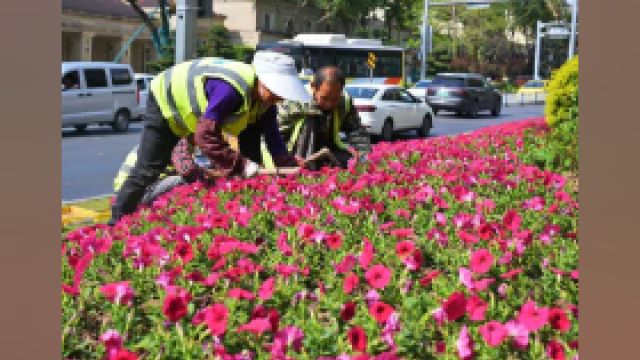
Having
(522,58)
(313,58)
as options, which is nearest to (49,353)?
(313,58)

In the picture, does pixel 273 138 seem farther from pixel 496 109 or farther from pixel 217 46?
pixel 217 46

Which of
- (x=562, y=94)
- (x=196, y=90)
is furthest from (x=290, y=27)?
(x=196, y=90)

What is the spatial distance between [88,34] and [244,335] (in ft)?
133

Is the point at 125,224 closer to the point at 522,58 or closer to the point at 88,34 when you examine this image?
the point at 88,34

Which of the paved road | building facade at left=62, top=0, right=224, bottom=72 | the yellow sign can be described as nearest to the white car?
the paved road

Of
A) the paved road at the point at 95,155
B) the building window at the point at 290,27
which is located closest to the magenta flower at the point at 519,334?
the paved road at the point at 95,155

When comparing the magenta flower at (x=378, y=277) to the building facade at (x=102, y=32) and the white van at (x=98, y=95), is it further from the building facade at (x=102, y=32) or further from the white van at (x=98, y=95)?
the building facade at (x=102, y=32)

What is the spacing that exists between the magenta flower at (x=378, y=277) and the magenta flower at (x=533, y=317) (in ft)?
1.59

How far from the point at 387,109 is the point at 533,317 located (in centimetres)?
1724

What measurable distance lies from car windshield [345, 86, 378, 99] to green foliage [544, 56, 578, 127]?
9866 mm

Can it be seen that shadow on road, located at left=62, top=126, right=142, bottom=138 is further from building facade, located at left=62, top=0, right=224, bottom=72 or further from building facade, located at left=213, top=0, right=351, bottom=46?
building facade, located at left=213, top=0, right=351, bottom=46

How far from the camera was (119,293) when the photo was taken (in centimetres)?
238

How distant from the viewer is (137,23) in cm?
4447

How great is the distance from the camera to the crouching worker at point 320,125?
5.59 m
